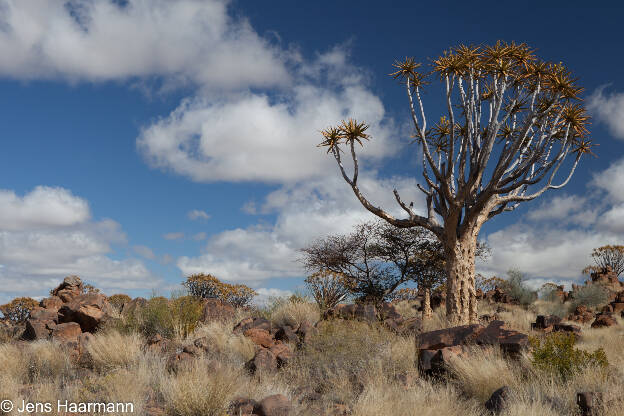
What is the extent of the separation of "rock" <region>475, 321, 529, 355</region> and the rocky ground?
0.03 metres

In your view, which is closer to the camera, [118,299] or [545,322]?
[545,322]

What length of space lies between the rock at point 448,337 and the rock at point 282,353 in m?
2.80

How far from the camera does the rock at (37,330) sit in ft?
45.2

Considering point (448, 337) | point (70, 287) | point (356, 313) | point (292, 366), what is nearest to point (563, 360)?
point (448, 337)

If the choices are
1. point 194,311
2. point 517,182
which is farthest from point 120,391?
point 517,182

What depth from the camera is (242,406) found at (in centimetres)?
716

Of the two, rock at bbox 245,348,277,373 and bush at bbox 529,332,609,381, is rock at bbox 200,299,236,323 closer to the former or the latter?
rock at bbox 245,348,277,373

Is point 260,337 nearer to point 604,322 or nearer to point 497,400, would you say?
point 497,400

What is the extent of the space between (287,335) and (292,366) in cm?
215

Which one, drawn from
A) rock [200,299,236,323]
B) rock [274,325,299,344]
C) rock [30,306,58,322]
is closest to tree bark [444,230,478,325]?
rock [274,325,299,344]

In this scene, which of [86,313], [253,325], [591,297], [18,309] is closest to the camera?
[253,325]

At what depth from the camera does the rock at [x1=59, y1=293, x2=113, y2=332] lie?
14.1 metres

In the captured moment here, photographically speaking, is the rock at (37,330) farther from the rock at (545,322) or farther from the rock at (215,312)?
the rock at (545,322)

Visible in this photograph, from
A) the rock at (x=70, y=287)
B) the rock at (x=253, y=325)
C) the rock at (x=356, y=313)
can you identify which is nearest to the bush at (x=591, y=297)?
the rock at (x=356, y=313)
